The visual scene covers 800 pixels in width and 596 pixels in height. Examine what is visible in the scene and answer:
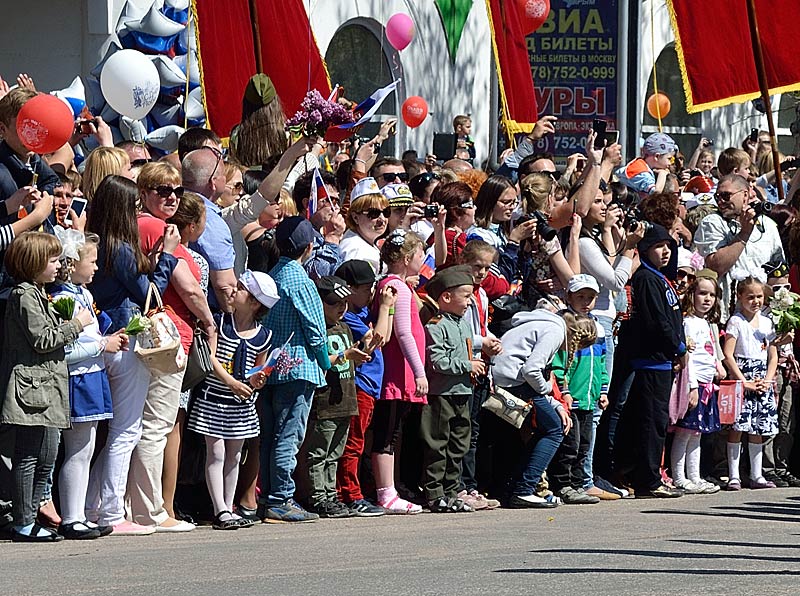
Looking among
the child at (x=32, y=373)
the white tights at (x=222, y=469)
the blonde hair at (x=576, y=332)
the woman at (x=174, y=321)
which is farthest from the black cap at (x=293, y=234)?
the blonde hair at (x=576, y=332)

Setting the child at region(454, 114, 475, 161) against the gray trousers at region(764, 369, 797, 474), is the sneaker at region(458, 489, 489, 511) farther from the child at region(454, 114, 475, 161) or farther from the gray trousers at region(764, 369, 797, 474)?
the child at region(454, 114, 475, 161)

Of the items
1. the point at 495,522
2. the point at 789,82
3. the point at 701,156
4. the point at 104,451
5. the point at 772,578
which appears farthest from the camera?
the point at 701,156

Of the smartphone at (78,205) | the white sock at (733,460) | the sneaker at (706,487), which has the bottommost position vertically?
the sneaker at (706,487)

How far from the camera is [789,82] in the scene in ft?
56.9

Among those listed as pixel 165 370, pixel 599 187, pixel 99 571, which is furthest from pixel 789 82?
pixel 99 571

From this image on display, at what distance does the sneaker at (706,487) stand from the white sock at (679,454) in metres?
0.12

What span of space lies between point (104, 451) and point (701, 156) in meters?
10.4

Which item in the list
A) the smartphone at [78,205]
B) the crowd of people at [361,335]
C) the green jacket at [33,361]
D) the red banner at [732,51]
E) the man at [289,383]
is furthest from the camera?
the red banner at [732,51]

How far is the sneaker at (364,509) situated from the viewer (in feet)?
35.5

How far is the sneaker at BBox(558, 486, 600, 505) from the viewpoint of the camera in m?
12.1

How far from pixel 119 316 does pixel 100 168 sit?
1055mm

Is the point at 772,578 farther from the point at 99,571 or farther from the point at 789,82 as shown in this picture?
the point at 789,82

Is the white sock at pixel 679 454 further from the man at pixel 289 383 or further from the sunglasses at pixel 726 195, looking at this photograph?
the man at pixel 289 383

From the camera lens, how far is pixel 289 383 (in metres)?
10.4
